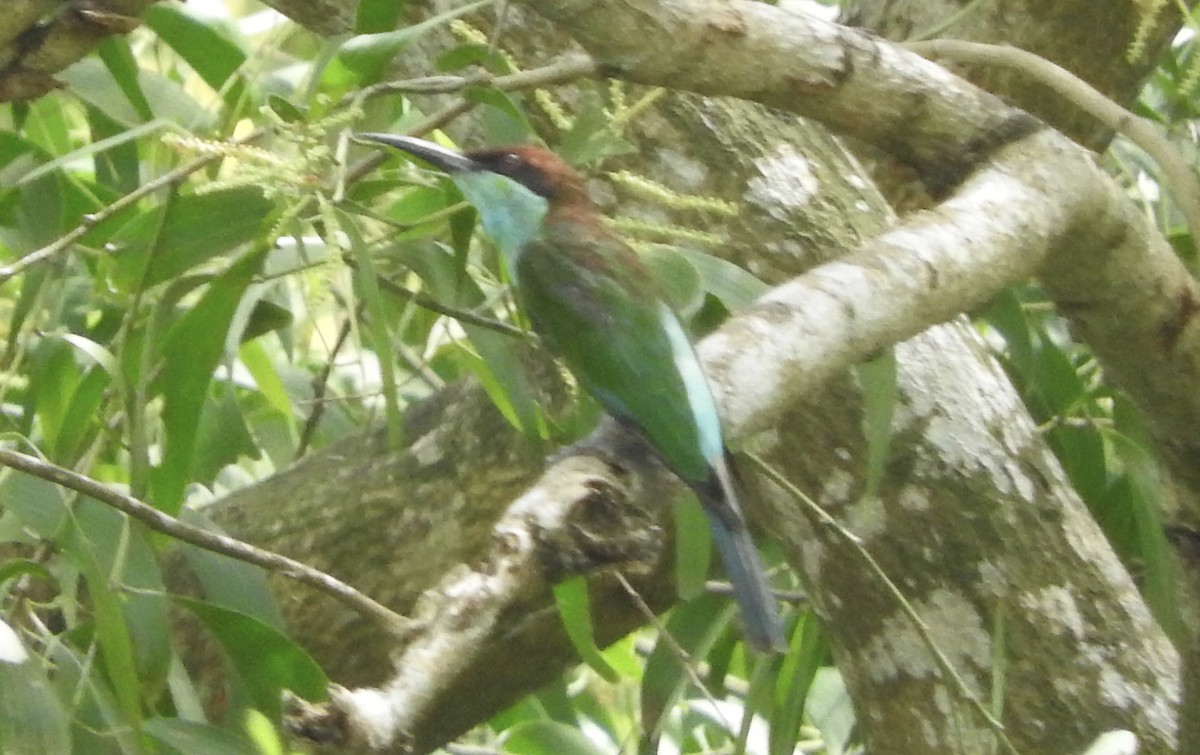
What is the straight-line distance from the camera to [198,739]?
997 millimetres

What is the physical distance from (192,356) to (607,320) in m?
0.30

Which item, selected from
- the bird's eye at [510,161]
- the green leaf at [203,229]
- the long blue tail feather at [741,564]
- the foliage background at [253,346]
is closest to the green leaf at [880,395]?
the foliage background at [253,346]

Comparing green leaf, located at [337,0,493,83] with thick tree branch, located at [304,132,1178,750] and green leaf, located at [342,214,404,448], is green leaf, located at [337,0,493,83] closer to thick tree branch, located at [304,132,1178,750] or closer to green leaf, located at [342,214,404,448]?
green leaf, located at [342,214,404,448]

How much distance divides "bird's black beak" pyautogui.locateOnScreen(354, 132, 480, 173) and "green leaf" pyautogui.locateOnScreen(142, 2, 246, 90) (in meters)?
0.23

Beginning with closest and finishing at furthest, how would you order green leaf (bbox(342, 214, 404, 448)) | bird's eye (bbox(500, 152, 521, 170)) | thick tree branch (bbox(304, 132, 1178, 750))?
thick tree branch (bbox(304, 132, 1178, 750)) < green leaf (bbox(342, 214, 404, 448)) < bird's eye (bbox(500, 152, 521, 170))

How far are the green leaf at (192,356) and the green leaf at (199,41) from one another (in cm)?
32

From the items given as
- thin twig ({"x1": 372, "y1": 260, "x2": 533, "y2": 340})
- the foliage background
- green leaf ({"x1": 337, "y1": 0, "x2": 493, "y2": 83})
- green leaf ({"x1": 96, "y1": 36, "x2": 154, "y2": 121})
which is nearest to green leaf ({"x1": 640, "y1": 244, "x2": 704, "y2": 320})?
the foliage background

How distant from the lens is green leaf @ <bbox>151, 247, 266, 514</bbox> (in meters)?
0.99

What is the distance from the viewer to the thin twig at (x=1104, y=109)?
1.13 metres

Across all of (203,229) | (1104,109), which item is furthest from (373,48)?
(1104,109)

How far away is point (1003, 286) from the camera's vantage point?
3.39ft

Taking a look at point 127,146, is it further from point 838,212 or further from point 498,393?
point 838,212

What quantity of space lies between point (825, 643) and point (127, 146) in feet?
2.57

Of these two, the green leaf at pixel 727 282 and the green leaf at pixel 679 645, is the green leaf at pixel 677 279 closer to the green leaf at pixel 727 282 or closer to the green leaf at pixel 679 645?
the green leaf at pixel 727 282
